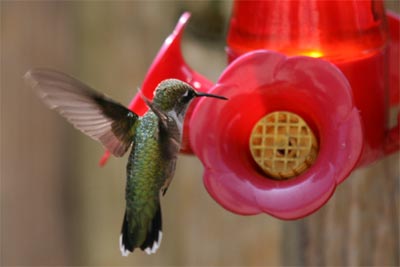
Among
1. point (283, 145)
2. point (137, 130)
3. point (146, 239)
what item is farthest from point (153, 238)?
point (283, 145)

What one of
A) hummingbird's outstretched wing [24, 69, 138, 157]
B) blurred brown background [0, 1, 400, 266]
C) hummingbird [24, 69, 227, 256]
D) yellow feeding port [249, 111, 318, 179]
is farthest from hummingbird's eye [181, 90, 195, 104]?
blurred brown background [0, 1, 400, 266]

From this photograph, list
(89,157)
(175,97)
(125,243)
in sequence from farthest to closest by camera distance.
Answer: (89,157) → (125,243) → (175,97)

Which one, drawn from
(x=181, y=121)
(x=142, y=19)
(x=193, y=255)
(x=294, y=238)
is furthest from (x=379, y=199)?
(x=142, y=19)

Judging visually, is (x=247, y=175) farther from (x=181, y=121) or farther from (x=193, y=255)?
(x=193, y=255)

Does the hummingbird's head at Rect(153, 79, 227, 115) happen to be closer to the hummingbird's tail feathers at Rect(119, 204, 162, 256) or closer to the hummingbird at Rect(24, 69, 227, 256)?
the hummingbird at Rect(24, 69, 227, 256)

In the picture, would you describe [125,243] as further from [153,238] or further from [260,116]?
[260,116]

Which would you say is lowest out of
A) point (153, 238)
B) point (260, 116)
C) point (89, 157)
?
point (89, 157)
